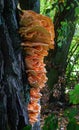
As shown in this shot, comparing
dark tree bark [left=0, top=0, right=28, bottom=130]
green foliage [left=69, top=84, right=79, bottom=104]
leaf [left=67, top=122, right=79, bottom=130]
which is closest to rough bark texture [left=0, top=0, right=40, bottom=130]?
dark tree bark [left=0, top=0, right=28, bottom=130]

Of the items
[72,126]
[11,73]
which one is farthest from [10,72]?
[72,126]

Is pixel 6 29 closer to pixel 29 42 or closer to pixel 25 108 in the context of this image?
pixel 29 42

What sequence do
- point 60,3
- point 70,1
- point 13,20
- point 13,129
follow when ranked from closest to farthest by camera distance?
point 13,129 < point 13,20 < point 60,3 < point 70,1

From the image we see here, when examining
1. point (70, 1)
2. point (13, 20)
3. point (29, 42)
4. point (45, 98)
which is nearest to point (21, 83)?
point (29, 42)

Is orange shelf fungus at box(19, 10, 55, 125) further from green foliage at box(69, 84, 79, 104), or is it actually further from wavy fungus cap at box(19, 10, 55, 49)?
green foliage at box(69, 84, 79, 104)

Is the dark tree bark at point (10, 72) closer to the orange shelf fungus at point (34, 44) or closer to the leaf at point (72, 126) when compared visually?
the orange shelf fungus at point (34, 44)

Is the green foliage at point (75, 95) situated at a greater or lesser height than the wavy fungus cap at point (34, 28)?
lesser

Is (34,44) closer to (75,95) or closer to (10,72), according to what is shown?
(10,72)

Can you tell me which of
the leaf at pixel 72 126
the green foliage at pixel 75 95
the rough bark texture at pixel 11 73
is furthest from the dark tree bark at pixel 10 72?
the green foliage at pixel 75 95
